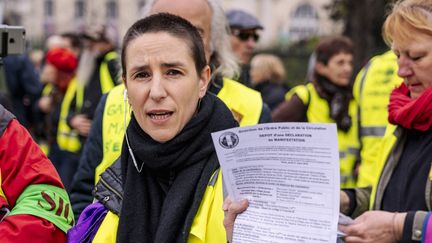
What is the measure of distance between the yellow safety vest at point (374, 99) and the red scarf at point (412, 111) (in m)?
1.81

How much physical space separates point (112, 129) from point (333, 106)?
2.85m

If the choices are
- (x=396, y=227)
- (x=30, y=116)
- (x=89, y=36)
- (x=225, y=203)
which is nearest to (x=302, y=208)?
(x=225, y=203)

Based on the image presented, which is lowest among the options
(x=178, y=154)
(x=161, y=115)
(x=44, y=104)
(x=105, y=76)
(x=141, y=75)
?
(x=44, y=104)

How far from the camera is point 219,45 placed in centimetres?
372

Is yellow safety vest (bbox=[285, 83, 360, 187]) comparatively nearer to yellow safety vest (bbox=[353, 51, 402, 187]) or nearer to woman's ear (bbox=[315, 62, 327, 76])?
woman's ear (bbox=[315, 62, 327, 76])

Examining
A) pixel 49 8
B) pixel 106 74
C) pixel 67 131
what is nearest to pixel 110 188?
pixel 106 74

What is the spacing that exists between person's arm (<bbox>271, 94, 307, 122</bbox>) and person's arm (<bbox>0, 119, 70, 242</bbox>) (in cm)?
324

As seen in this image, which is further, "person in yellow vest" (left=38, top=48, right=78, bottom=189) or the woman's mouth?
"person in yellow vest" (left=38, top=48, right=78, bottom=189)

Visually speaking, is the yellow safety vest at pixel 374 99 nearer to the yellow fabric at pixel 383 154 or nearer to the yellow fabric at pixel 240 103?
the yellow fabric at pixel 240 103

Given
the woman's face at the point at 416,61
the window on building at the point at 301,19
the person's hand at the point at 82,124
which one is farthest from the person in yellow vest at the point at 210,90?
the window on building at the point at 301,19

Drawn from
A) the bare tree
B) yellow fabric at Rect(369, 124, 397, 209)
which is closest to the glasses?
yellow fabric at Rect(369, 124, 397, 209)

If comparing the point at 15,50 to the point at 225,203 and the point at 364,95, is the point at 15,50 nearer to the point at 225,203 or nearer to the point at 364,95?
the point at 225,203

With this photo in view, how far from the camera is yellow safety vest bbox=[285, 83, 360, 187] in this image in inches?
226

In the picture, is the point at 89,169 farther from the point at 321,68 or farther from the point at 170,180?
the point at 321,68
